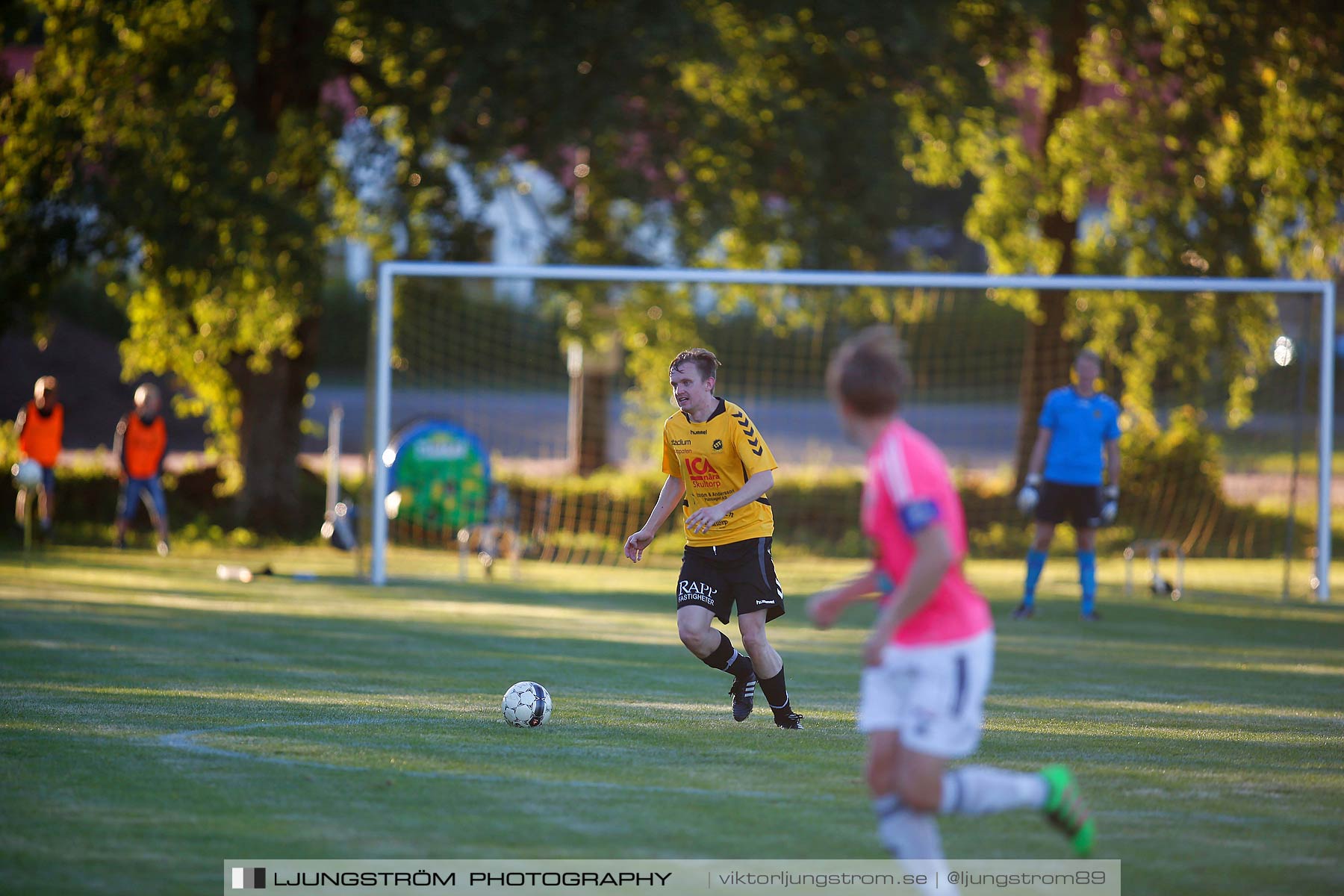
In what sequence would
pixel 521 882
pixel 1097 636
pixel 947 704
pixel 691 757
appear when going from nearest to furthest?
pixel 947 704, pixel 521 882, pixel 691 757, pixel 1097 636

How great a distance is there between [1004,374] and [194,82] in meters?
12.6

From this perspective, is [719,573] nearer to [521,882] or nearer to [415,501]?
[521,882]

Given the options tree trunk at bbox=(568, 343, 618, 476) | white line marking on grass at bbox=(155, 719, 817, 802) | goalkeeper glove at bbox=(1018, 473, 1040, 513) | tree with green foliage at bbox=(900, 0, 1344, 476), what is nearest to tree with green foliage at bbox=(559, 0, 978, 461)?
tree with green foliage at bbox=(900, 0, 1344, 476)

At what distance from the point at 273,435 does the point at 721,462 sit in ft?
42.1

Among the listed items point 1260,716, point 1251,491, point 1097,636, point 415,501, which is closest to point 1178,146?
point 1251,491

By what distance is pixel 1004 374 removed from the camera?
22453 mm

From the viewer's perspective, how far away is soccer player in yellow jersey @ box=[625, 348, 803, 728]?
24.0 ft

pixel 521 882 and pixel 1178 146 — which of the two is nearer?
pixel 521 882

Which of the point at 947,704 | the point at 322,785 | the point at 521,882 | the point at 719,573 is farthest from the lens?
the point at 719,573

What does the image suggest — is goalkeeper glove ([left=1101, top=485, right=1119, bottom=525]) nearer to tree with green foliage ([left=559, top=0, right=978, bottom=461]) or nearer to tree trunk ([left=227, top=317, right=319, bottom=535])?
tree with green foliage ([left=559, top=0, right=978, bottom=461])

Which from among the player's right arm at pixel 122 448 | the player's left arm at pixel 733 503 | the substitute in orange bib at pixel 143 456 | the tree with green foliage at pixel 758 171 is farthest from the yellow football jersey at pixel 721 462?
the player's right arm at pixel 122 448

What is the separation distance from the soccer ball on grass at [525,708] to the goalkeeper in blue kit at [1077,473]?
21.4 feet

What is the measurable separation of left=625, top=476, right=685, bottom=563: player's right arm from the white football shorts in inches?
121

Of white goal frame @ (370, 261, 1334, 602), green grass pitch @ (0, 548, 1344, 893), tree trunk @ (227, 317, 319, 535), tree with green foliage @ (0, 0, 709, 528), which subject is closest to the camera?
green grass pitch @ (0, 548, 1344, 893)
